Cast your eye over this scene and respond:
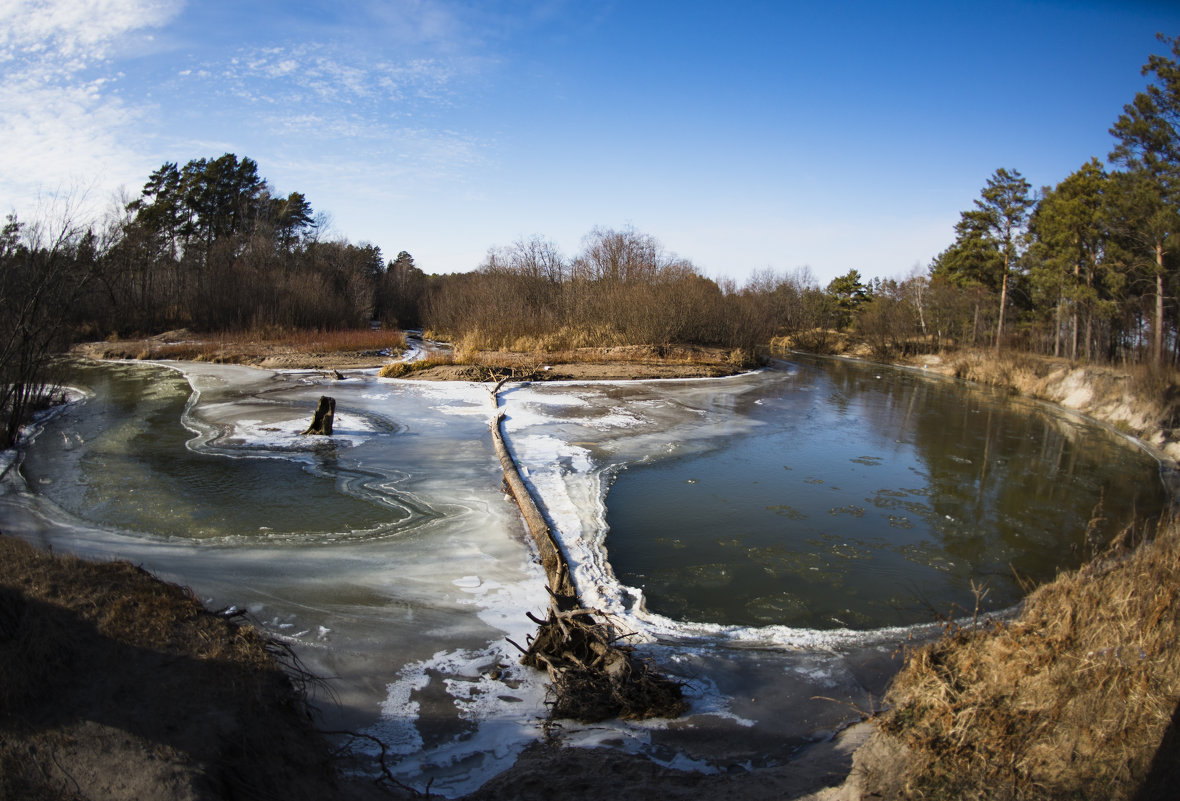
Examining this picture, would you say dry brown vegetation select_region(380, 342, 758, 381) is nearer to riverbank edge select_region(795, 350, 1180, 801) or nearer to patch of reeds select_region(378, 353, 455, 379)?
patch of reeds select_region(378, 353, 455, 379)

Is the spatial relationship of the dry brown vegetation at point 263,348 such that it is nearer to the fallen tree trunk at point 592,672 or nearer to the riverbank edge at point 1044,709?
the fallen tree trunk at point 592,672

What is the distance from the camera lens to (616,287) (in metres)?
34.0

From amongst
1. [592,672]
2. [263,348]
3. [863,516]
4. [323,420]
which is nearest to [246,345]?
[263,348]

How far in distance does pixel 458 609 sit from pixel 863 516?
6619 millimetres

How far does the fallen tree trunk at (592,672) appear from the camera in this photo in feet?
15.1

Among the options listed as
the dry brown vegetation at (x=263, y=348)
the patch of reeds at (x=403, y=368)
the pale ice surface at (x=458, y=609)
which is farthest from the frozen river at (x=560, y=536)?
the dry brown vegetation at (x=263, y=348)

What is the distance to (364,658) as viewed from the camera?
17.7 feet

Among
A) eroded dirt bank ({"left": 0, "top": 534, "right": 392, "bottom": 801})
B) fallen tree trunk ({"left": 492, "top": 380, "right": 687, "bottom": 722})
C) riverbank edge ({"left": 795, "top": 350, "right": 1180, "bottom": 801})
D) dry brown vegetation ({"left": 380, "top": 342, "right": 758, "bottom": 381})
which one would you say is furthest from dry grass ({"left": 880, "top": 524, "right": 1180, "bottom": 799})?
dry brown vegetation ({"left": 380, "top": 342, "right": 758, "bottom": 381})

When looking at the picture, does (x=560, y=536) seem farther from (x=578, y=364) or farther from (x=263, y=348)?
(x=263, y=348)

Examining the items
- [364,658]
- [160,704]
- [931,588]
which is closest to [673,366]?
[931,588]

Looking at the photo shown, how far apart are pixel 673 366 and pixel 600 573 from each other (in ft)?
71.3

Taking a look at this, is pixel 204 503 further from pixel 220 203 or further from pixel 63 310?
pixel 220 203

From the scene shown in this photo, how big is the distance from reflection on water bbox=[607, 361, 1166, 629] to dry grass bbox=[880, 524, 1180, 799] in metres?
1.37

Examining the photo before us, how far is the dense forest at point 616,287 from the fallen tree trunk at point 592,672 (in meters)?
12.2
